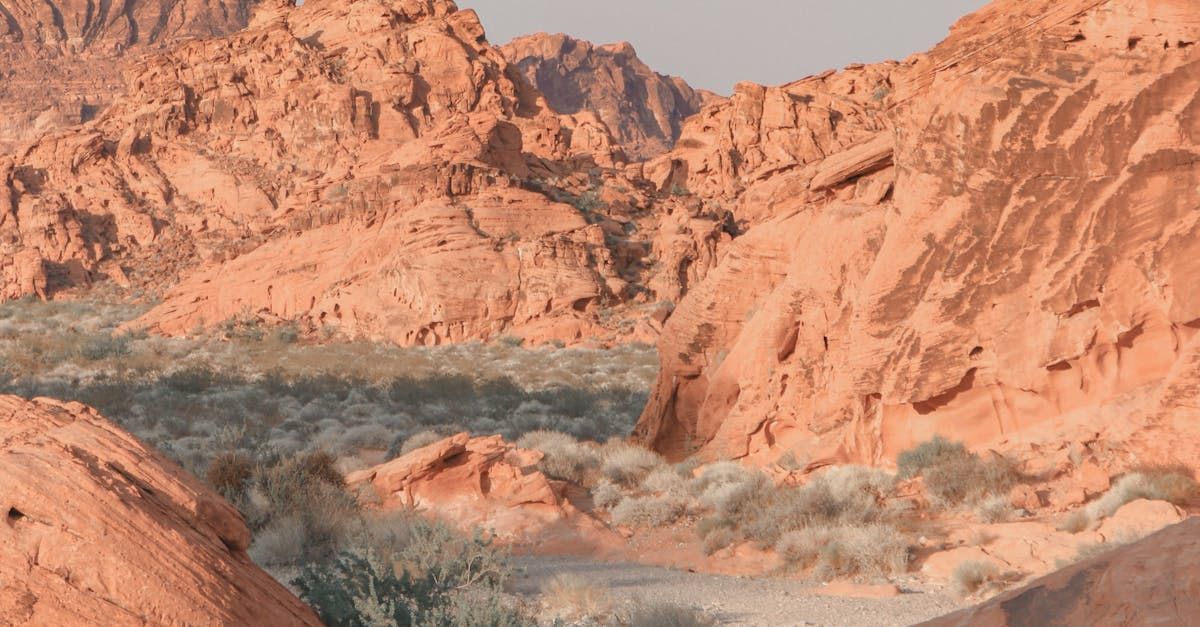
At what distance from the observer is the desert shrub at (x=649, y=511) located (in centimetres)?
1070

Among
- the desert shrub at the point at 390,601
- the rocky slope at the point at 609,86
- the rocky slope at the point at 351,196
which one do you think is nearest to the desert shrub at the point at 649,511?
the desert shrub at the point at 390,601

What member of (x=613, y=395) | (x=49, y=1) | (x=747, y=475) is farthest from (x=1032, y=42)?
(x=49, y=1)

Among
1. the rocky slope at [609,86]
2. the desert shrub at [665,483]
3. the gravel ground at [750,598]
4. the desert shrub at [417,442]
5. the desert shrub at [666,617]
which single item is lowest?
the desert shrub at [417,442]

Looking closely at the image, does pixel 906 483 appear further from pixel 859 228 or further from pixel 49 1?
pixel 49 1

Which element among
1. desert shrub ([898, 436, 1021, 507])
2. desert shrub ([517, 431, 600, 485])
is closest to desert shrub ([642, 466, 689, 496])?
desert shrub ([517, 431, 600, 485])

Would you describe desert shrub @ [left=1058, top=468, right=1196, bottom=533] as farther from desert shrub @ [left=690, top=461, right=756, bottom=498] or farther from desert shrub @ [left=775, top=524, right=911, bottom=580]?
desert shrub @ [left=690, top=461, right=756, bottom=498]

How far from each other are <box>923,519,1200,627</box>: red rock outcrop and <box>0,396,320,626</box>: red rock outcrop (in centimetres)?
274

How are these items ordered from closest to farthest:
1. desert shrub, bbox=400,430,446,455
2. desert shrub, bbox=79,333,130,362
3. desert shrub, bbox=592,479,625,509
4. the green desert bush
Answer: the green desert bush → desert shrub, bbox=592,479,625,509 → desert shrub, bbox=400,430,446,455 → desert shrub, bbox=79,333,130,362

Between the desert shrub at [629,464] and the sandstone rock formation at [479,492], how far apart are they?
1.16 metres

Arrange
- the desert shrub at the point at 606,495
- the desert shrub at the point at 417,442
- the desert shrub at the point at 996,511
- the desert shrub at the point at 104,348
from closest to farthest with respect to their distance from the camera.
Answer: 1. the desert shrub at the point at 996,511
2. the desert shrub at the point at 606,495
3. the desert shrub at the point at 417,442
4. the desert shrub at the point at 104,348

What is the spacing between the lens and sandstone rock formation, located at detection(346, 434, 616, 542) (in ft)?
34.3

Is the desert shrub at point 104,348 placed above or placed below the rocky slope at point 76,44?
below

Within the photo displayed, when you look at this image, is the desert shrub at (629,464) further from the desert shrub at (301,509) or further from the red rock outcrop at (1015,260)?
the desert shrub at (301,509)

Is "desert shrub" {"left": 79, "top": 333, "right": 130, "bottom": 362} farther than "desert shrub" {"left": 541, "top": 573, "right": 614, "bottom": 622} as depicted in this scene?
Yes
